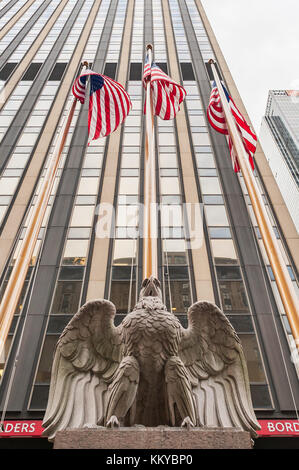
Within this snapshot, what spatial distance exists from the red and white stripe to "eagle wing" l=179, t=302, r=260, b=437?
7982mm

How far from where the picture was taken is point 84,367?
5.40 m

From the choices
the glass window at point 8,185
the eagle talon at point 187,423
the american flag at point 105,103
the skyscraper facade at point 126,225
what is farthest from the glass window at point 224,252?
the glass window at point 8,185

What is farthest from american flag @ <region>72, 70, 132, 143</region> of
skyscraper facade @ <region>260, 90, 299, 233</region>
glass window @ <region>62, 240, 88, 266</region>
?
skyscraper facade @ <region>260, 90, 299, 233</region>

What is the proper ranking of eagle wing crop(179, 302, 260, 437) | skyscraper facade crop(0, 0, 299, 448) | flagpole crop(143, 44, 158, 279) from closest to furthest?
eagle wing crop(179, 302, 260, 437), flagpole crop(143, 44, 158, 279), skyscraper facade crop(0, 0, 299, 448)

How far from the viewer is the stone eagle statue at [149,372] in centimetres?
477

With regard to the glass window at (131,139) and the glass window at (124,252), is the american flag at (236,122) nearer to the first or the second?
the glass window at (124,252)

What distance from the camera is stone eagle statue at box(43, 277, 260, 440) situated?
4.77 m

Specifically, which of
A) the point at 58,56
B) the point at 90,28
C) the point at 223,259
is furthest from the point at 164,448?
the point at 90,28

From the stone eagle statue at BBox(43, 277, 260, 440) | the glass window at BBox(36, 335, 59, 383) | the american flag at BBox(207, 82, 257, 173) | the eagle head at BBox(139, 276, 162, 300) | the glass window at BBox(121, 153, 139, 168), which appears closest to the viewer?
the stone eagle statue at BBox(43, 277, 260, 440)

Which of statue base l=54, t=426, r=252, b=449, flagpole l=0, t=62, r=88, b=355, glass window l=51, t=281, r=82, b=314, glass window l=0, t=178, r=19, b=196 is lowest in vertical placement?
statue base l=54, t=426, r=252, b=449

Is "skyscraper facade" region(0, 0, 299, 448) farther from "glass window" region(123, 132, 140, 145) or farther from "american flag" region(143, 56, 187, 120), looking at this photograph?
"american flag" region(143, 56, 187, 120)

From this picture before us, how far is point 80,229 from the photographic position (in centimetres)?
1686

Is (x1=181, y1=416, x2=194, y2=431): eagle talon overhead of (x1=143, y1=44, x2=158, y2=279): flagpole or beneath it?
beneath

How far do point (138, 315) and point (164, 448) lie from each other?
5.83ft
